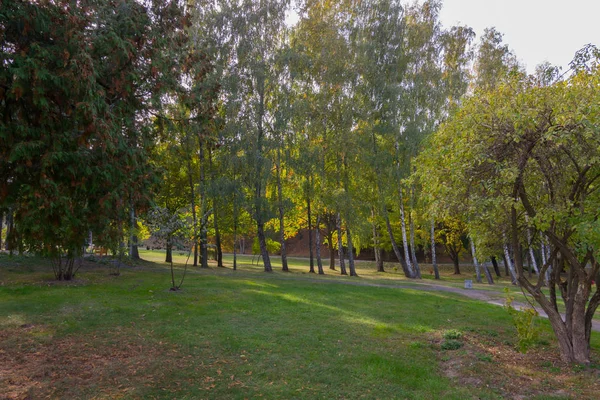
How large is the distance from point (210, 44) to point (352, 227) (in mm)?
13485

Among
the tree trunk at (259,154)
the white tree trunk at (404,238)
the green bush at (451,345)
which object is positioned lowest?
the green bush at (451,345)

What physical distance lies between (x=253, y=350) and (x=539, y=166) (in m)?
6.17

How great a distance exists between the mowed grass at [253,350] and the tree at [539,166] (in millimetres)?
1769

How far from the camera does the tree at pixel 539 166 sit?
19.3 ft

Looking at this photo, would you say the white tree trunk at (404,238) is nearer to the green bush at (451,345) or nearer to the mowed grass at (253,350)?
the mowed grass at (253,350)

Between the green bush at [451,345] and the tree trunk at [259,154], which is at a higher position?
the tree trunk at [259,154]

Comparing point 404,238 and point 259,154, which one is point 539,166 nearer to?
point 259,154

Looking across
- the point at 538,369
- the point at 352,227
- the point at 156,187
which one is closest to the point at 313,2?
the point at 352,227

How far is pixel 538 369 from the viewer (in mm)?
6727

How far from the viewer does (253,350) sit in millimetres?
7090

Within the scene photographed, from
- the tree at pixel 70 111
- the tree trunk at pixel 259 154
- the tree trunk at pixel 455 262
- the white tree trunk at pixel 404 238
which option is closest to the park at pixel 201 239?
the tree at pixel 70 111

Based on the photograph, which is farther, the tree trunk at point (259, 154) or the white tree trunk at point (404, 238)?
the white tree trunk at point (404, 238)

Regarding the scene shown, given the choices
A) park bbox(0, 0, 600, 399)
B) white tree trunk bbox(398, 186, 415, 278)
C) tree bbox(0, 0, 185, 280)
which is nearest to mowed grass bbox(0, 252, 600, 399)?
park bbox(0, 0, 600, 399)

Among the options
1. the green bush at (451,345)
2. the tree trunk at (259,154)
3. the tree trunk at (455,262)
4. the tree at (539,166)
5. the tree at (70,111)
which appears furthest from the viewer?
the tree trunk at (455,262)
